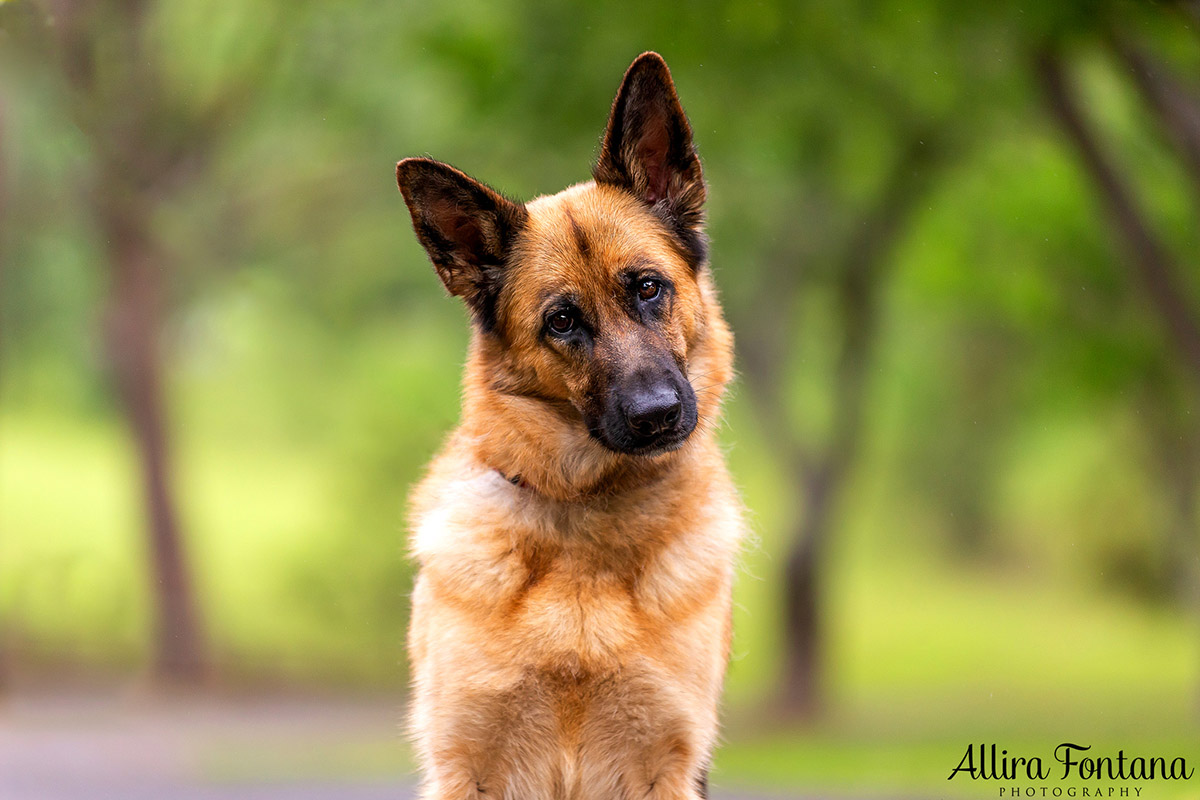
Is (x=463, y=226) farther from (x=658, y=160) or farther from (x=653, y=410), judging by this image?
(x=653, y=410)

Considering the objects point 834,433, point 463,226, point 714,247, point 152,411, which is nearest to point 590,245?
point 463,226

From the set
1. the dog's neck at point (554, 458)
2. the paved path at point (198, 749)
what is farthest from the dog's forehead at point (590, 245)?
the paved path at point (198, 749)

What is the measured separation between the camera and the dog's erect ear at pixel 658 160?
167 inches

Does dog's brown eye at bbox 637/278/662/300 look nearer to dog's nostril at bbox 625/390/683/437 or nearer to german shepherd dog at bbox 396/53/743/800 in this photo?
german shepherd dog at bbox 396/53/743/800

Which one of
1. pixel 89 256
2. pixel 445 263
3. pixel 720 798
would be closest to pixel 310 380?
pixel 89 256

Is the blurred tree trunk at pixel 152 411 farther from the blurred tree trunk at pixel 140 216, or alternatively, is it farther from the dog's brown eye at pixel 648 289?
the dog's brown eye at pixel 648 289

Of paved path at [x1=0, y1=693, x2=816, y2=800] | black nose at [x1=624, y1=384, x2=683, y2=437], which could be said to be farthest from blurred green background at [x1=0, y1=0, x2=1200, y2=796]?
black nose at [x1=624, y1=384, x2=683, y2=437]

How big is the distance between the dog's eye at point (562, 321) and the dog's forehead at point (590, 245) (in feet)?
0.28

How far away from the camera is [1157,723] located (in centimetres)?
1504

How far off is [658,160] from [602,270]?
51 centimetres

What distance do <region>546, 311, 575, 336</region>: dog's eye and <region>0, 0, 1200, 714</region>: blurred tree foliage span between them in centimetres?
350

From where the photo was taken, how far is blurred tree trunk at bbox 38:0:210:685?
14.2 metres

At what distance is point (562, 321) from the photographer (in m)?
4.25

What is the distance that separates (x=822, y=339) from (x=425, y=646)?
17512 millimetres
